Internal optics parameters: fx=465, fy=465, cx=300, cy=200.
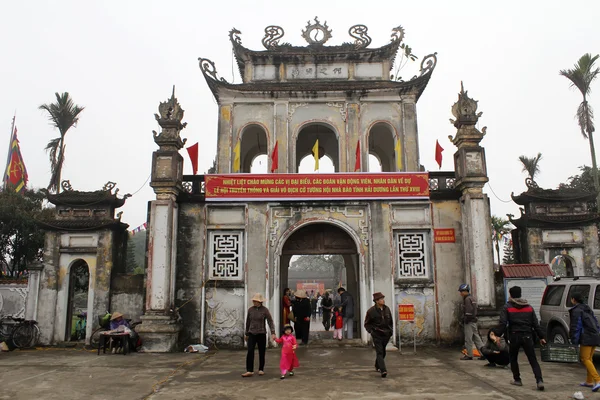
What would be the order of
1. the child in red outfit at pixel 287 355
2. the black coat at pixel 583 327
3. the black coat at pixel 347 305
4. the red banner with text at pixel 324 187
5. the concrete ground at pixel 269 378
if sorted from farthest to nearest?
the black coat at pixel 347 305, the red banner with text at pixel 324 187, the child in red outfit at pixel 287 355, the black coat at pixel 583 327, the concrete ground at pixel 269 378

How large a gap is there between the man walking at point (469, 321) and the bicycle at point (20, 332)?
36.9ft

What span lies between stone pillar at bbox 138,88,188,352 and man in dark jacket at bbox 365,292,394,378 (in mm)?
5549

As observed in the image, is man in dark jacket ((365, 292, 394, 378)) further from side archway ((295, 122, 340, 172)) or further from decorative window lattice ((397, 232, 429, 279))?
side archway ((295, 122, 340, 172))

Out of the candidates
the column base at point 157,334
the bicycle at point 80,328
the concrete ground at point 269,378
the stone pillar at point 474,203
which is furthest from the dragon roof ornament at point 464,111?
the bicycle at point 80,328

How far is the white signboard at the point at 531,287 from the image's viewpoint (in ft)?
40.8

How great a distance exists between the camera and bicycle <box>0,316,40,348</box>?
1265 centimetres

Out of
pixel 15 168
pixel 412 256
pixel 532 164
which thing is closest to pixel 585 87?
pixel 532 164

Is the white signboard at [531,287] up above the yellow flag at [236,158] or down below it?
below

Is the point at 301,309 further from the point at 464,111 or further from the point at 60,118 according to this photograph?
the point at 60,118

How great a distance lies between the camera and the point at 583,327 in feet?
24.2

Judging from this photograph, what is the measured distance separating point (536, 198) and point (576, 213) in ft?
4.28

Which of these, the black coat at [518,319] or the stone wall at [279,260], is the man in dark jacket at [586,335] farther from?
the stone wall at [279,260]

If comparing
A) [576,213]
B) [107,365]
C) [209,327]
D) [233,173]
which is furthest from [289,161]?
[576,213]

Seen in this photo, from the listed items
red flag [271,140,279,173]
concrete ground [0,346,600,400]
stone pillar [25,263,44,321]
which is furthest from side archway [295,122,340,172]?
stone pillar [25,263,44,321]
